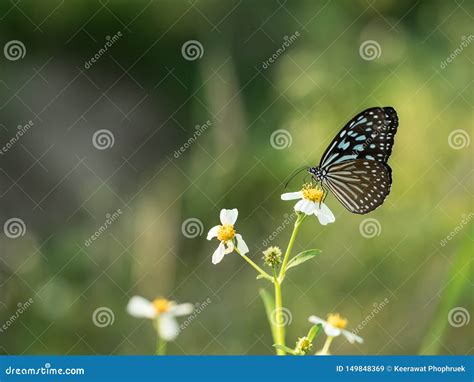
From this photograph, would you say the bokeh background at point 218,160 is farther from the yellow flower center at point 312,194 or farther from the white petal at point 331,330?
the white petal at point 331,330

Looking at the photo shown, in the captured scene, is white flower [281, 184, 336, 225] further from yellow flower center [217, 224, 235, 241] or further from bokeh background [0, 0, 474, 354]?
bokeh background [0, 0, 474, 354]

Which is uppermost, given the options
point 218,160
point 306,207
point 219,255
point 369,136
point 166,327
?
point 369,136

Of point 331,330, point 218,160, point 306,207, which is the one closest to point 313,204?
point 306,207

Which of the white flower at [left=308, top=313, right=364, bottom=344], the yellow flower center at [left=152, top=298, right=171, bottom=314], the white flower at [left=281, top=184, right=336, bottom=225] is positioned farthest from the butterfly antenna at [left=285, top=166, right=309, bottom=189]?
the yellow flower center at [left=152, top=298, right=171, bottom=314]

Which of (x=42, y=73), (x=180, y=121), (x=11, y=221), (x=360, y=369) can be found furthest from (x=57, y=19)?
(x=360, y=369)

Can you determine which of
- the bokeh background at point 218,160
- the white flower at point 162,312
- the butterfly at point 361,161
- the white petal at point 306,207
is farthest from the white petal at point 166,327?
the bokeh background at point 218,160

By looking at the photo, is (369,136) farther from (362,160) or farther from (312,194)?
(312,194)

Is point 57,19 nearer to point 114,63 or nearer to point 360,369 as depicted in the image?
point 114,63
